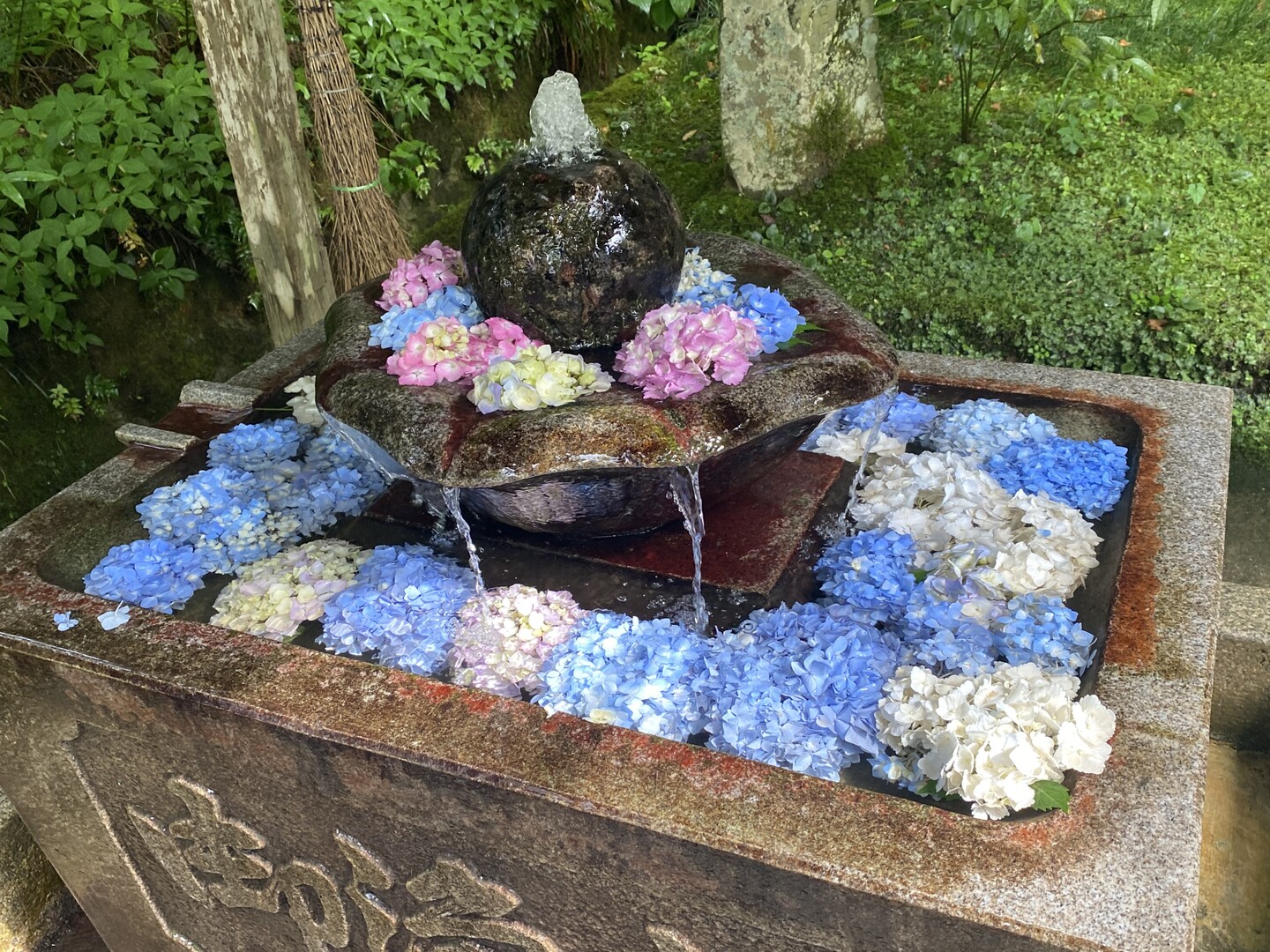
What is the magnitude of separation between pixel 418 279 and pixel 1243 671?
8.02 feet

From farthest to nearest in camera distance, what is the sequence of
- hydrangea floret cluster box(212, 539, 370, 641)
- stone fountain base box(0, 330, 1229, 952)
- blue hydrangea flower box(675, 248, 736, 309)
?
blue hydrangea flower box(675, 248, 736, 309)
hydrangea floret cluster box(212, 539, 370, 641)
stone fountain base box(0, 330, 1229, 952)

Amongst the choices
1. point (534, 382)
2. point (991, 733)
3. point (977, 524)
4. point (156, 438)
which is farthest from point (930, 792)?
point (156, 438)

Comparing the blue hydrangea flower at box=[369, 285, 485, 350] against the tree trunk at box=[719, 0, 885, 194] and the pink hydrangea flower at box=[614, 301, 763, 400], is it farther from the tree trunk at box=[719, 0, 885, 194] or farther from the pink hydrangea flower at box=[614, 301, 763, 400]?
the tree trunk at box=[719, 0, 885, 194]

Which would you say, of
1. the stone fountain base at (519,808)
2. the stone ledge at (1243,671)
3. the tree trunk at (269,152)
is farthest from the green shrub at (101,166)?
the stone ledge at (1243,671)

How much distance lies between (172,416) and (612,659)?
1854 millimetres

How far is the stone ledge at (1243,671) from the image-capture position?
2633mm

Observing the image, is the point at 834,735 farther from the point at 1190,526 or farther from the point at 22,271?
the point at 22,271

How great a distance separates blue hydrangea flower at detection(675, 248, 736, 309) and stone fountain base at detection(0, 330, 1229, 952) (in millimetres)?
655

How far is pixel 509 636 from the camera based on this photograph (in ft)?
7.34

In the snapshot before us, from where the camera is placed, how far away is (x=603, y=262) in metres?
2.16

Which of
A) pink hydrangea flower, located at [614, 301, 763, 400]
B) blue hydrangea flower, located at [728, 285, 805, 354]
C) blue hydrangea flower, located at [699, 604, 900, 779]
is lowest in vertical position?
blue hydrangea flower, located at [699, 604, 900, 779]

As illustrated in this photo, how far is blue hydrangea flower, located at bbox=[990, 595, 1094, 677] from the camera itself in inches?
79.4

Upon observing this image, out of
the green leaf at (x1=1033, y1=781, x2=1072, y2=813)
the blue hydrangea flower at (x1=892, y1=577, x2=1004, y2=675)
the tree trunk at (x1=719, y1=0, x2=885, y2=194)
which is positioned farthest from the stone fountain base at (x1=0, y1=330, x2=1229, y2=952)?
the tree trunk at (x1=719, y1=0, x2=885, y2=194)

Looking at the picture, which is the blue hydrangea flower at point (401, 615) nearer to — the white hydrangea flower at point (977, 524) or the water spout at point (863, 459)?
the water spout at point (863, 459)
